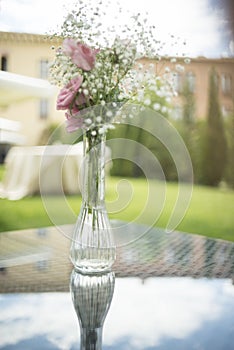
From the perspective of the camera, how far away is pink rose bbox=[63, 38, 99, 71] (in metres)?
0.93

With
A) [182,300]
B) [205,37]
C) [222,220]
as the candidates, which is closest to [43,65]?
[205,37]

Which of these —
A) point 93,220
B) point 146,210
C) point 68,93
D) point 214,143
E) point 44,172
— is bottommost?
point 146,210

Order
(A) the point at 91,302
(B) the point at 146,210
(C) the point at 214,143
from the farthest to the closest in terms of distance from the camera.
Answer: (C) the point at 214,143
(B) the point at 146,210
(A) the point at 91,302

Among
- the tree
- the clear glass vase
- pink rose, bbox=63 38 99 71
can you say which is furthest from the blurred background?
pink rose, bbox=63 38 99 71

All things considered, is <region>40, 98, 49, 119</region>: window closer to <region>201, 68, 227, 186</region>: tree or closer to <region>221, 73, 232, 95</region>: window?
<region>201, 68, 227, 186</region>: tree

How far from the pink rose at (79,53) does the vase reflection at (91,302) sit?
42 centimetres

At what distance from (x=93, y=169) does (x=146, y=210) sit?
351 centimetres

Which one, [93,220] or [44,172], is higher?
[93,220]

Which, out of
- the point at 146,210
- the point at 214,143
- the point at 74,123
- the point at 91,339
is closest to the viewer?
the point at 91,339

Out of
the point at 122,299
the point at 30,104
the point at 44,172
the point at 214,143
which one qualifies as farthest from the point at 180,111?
the point at 122,299

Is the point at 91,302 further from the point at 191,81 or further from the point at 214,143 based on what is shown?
the point at 191,81

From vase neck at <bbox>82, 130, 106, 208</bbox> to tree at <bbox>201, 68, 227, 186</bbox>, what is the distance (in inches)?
183

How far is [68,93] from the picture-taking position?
3.16ft

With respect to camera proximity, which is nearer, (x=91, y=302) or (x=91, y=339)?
(x=91, y=339)
